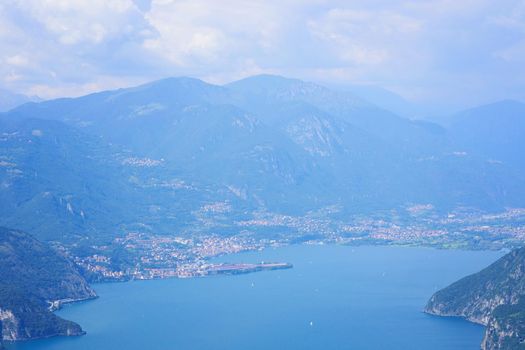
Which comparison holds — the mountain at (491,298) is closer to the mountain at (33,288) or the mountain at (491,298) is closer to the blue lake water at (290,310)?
the blue lake water at (290,310)

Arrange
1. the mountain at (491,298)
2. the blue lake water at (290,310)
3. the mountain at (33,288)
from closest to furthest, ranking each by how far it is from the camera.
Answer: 1. the mountain at (491,298)
2. the blue lake water at (290,310)
3. the mountain at (33,288)

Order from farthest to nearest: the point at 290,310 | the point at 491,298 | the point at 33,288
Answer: the point at 33,288 → the point at 290,310 → the point at 491,298

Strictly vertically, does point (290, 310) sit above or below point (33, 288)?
below

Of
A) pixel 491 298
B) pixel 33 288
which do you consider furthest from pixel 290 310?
pixel 33 288

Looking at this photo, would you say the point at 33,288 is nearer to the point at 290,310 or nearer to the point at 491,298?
the point at 290,310

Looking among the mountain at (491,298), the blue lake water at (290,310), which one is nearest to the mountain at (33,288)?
the blue lake water at (290,310)

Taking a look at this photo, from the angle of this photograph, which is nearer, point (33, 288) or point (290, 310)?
point (290, 310)
